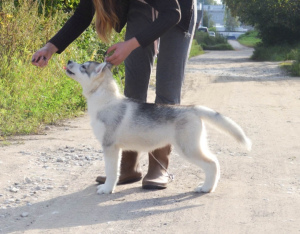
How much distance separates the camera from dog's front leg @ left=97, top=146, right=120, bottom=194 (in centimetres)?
486

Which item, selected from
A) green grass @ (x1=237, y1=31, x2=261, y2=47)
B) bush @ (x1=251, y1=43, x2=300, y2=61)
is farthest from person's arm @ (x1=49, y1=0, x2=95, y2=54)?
green grass @ (x1=237, y1=31, x2=261, y2=47)

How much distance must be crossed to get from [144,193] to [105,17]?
149 centimetres

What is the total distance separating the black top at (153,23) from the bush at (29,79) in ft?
7.42

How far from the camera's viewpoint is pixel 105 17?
16.3ft

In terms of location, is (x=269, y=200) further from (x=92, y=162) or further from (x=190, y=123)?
(x=92, y=162)

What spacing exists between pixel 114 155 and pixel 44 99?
13.0 feet

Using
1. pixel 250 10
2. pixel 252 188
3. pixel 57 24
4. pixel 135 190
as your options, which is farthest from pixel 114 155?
pixel 250 10

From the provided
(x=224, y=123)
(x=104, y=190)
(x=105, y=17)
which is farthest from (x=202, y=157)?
(x=105, y=17)

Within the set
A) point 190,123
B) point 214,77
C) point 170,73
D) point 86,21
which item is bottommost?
point 214,77

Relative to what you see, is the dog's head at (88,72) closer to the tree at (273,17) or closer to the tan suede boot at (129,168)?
the tan suede boot at (129,168)

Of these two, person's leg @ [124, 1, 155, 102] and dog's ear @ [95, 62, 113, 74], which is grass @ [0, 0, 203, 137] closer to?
person's leg @ [124, 1, 155, 102]

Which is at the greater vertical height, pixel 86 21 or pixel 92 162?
pixel 86 21

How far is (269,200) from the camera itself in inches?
187

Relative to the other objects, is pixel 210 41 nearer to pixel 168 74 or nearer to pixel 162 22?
pixel 168 74
